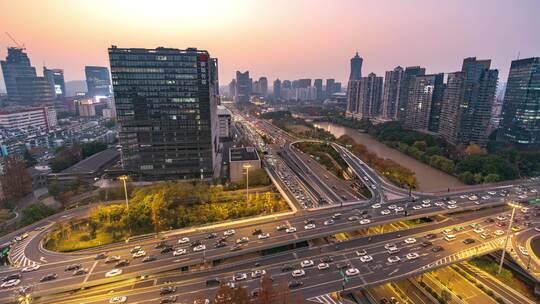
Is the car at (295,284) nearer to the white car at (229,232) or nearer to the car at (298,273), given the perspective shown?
the car at (298,273)

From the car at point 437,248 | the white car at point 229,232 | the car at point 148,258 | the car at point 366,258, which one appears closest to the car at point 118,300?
the car at point 148,258

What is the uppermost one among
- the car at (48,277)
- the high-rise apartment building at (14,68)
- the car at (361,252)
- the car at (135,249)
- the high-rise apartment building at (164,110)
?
the high-rise apartment building at (14,68)

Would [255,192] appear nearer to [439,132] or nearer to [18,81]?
[439,132]

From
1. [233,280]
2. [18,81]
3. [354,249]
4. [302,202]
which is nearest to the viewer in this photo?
[233,280]

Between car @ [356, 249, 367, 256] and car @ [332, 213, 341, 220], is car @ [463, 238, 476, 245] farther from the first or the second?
car @ [332, 213, 341, 220]

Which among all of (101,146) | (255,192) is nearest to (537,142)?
(255,192)

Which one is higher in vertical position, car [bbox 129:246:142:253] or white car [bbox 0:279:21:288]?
car [bbox 129:246:142:253]

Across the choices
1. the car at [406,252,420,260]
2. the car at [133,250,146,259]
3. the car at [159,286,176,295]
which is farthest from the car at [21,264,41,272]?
the car at [406,252,420,260]
